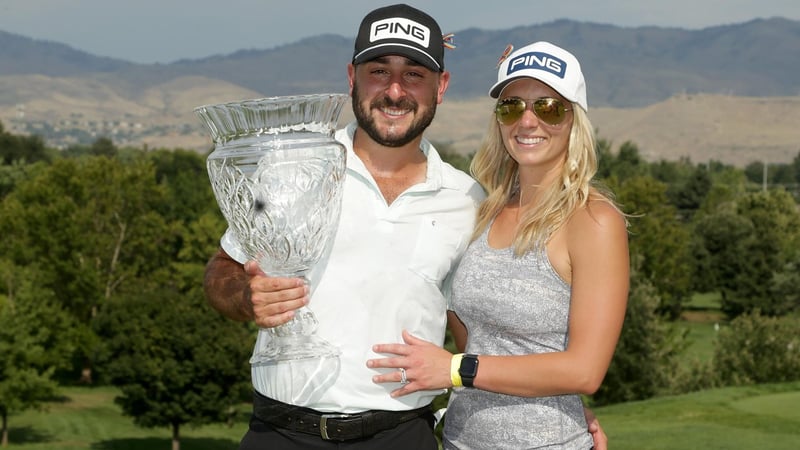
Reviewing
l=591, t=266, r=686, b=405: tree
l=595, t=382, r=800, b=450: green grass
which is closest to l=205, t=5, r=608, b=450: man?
l=595, t=382, r=800, b=450: green grass

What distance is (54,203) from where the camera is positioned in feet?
183

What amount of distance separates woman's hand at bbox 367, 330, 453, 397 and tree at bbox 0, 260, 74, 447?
118 feet

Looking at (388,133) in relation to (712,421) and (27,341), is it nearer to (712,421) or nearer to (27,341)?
(712,421)

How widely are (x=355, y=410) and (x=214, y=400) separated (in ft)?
106

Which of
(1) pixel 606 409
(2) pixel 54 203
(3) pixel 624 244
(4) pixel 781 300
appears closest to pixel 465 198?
(3) pixel 624 244

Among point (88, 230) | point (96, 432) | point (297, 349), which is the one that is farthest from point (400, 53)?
point (88, 230)

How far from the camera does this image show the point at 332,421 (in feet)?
14.9

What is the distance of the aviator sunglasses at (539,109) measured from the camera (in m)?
4.44

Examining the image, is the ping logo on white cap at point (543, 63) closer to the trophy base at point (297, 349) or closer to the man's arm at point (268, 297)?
the man's arm at point (268, 297)

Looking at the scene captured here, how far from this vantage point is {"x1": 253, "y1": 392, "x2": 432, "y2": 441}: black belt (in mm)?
4535

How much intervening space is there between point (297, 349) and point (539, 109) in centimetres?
149

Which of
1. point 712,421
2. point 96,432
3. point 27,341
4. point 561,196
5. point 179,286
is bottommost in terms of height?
point 96,432

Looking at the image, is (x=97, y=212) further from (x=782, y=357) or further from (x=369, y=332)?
(x=369, y=332)

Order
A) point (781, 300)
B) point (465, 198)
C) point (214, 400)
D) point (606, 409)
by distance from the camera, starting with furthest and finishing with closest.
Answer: point (781, 300), point (214, 400), point (606, 409), point (465, 198)
